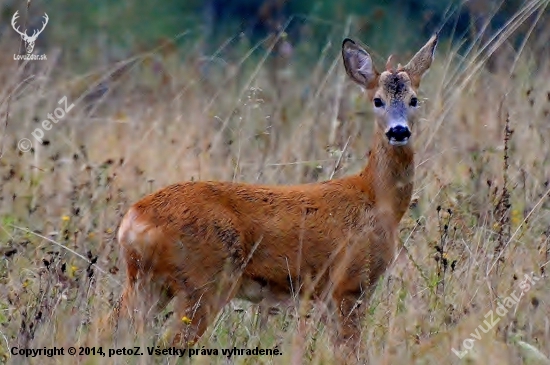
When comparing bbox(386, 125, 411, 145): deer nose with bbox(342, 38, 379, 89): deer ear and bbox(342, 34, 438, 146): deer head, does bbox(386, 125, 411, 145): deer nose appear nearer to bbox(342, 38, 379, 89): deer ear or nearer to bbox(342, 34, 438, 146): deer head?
bbox(342, 34, 438, 146): deer head

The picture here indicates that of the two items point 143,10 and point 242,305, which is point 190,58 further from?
point 143,10

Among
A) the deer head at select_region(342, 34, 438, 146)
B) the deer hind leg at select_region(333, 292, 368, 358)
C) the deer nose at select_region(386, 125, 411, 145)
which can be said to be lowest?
the deer hind leg at select_region(333, 292, 368, 358)

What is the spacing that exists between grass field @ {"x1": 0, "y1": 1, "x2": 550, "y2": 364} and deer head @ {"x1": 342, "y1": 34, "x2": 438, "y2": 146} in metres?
0.37

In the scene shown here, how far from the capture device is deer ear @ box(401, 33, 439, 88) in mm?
6320

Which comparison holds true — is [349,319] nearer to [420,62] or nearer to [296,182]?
[420,62]

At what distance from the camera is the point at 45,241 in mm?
6191

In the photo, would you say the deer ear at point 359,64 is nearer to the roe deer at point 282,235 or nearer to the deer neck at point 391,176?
the roe deer at point 282,235

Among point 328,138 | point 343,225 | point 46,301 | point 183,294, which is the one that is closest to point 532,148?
point 328,138

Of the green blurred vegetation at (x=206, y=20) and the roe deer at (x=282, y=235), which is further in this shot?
the green blurred vegetation at (x=206, y=20)

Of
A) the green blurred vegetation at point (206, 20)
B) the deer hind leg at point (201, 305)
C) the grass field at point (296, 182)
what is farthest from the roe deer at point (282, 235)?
the green blurred vegetation at point (206, 20)

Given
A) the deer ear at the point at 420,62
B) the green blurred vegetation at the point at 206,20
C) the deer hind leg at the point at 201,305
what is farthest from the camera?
the green blurred vegetation at the point at 206,20

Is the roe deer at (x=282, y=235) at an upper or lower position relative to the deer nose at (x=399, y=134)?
lower

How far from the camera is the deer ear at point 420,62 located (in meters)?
6.32

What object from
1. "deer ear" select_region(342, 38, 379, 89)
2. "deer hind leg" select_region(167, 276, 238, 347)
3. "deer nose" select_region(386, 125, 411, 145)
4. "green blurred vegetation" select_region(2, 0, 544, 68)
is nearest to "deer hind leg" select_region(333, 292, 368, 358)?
"deer hind leg" select_region(167, 276, 238, 347)
